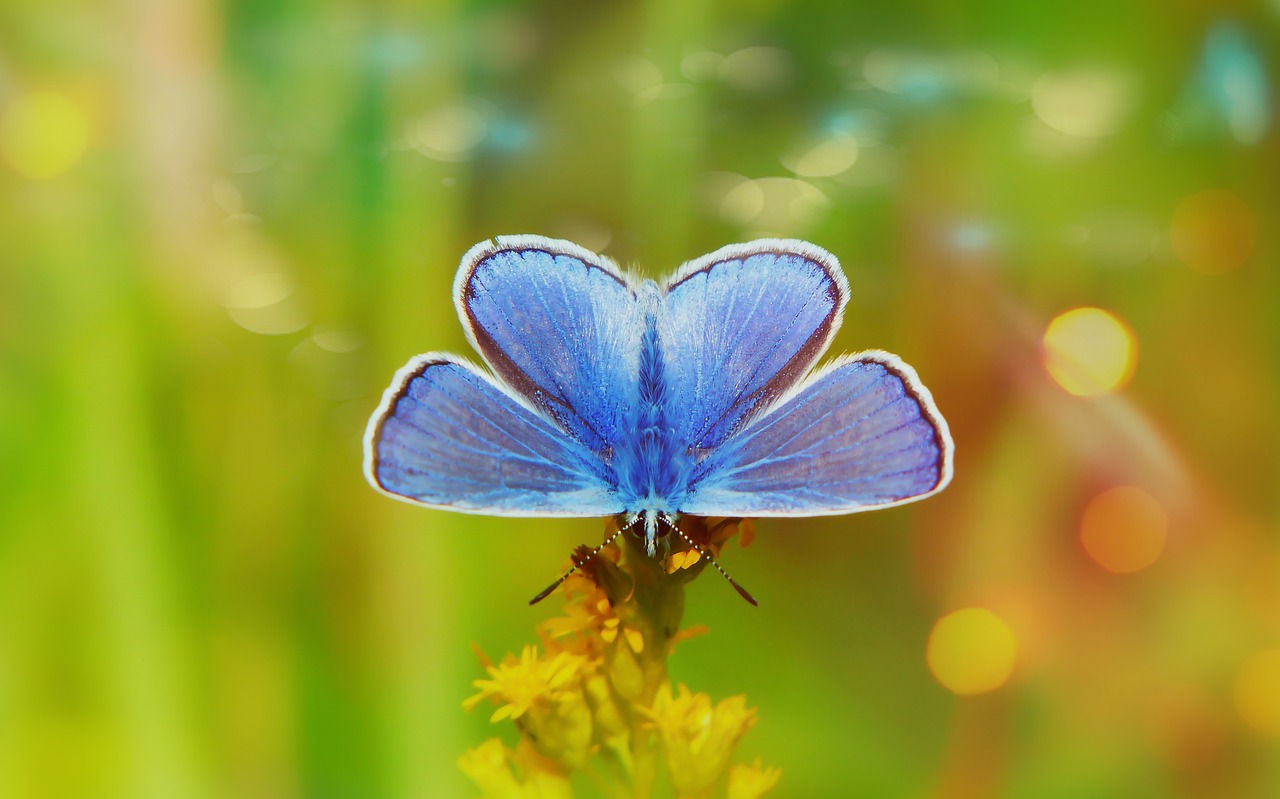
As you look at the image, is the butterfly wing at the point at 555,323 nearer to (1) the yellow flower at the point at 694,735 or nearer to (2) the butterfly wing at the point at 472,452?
(2) the butterfly wing at the point at 472,452

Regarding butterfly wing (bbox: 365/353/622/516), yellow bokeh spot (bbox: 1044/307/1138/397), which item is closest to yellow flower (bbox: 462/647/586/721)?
butterfly wing (bbox: 365/353/622/516)

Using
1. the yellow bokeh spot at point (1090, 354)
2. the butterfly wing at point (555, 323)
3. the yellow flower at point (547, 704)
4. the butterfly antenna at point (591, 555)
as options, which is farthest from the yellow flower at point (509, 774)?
the yellow bokeh spot at point (1090, 354)

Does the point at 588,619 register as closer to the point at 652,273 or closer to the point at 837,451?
the point at 837,451

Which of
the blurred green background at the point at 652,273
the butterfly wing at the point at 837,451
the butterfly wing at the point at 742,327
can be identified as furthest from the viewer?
the blurred green background at the point at 652,273

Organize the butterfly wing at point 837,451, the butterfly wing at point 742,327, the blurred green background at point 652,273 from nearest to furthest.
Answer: the butterfly wing at point 837,451
the butterfly wing at point 742,327
the blurred green background at point 652,273

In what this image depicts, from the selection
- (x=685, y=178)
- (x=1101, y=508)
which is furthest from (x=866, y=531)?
(x=685, y=178)

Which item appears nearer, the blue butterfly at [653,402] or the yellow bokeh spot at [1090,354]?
the blue butterfly at [653,402]

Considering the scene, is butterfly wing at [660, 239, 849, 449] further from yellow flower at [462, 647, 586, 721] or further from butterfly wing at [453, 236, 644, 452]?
yellow flower at [462, 647, 586, 721]

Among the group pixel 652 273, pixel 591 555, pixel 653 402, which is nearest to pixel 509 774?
pixel 591 555
